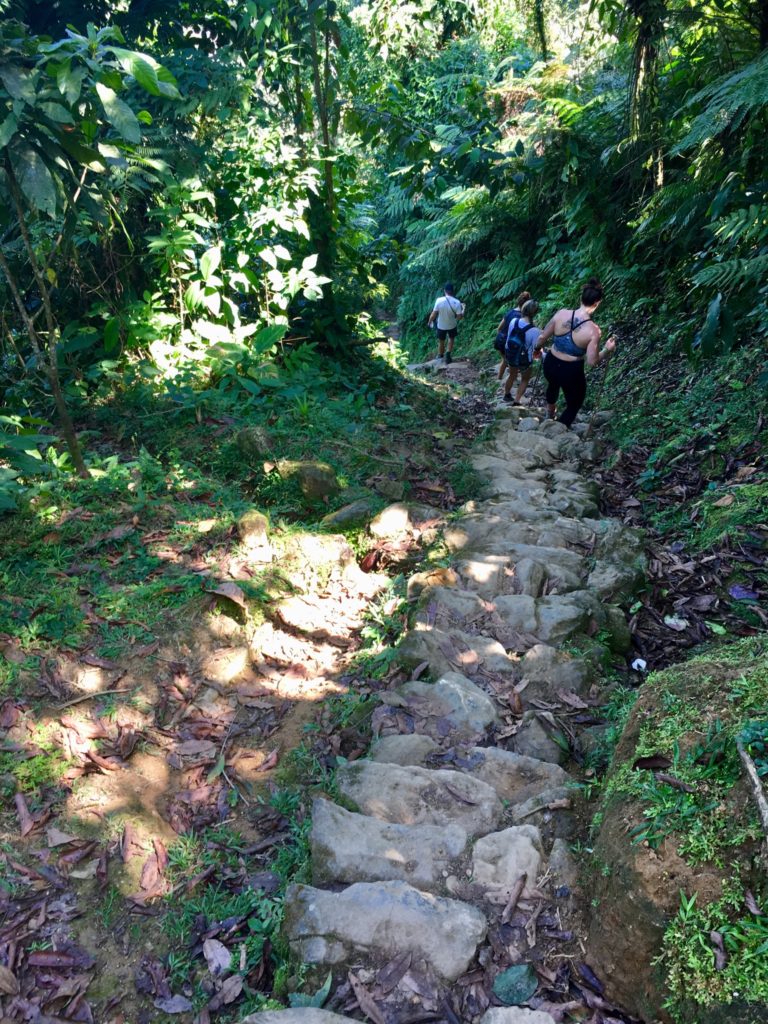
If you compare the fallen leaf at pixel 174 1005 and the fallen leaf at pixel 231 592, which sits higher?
the fallen leaf at pixel 231 592

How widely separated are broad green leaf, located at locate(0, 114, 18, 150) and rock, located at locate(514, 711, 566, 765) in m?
3.67

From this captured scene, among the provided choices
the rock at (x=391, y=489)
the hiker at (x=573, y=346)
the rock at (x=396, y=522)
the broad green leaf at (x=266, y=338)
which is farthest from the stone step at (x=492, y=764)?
the hiker at (x=573, y=346)

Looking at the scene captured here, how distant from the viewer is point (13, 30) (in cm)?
348

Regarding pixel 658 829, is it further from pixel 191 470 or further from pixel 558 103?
pixel 558 103

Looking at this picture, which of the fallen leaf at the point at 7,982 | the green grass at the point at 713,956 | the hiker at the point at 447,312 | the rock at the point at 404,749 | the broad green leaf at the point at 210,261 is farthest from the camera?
the hiker at the point at 447,312

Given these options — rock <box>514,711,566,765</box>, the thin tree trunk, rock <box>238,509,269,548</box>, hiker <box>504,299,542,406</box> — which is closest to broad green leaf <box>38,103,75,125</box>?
the thin tree trunk

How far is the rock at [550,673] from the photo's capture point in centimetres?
330

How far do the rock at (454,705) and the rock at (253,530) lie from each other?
151cm

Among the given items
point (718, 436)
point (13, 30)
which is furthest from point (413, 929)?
point (718, 436)

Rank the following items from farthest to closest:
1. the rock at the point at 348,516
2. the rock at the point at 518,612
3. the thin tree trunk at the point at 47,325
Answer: the rock at the point at 348,516
the thin tree trunk at the point at 47,325
the rock at the point at 518,612

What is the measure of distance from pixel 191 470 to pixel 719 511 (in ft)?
12.5

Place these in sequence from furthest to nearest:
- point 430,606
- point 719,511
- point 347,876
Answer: point 719,511
point 430,606
point 347,876

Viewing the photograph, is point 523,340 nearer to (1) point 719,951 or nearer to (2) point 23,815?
(2) point 23,815

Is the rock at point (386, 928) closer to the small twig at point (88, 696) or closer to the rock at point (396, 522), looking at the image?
the small twig at point (88, 696)
